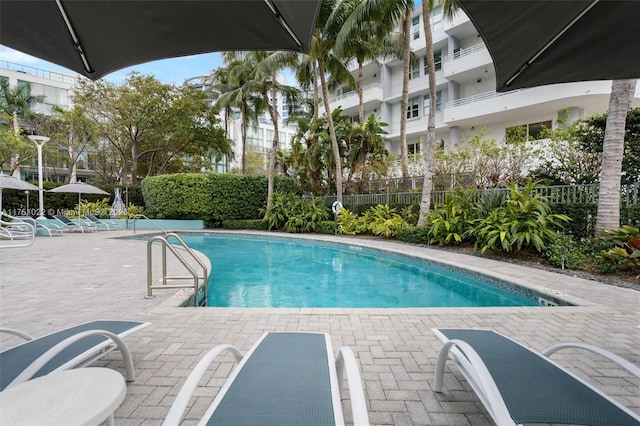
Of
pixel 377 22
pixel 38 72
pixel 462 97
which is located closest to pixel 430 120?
pixel 377 22

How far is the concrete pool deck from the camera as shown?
2201 mm

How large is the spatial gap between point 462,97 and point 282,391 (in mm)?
21729

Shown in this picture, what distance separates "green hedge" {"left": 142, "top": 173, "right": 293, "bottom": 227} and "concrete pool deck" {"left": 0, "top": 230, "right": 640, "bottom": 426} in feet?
37.8

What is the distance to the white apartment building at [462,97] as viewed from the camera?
1461 cm

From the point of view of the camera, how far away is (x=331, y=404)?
1480 mm

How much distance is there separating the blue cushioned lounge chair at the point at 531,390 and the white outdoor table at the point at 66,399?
1.60 metres

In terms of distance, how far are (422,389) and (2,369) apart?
273 cm

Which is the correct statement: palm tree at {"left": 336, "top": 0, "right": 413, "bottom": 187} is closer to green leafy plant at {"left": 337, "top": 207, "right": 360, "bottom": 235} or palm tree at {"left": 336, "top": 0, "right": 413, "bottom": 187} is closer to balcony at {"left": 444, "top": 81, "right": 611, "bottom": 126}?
green leafy plant at {"left": 337, "top": 207, "right": 360, "bottom": 235}

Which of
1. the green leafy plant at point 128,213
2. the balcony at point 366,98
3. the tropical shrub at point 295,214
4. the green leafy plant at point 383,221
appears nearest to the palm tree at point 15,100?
the green leafy plant at point 128,213

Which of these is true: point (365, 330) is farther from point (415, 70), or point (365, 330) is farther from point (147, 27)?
point (415, 70)

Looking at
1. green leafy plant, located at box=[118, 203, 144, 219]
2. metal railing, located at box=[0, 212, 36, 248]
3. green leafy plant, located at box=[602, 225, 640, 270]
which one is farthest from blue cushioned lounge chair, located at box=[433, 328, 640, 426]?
green leafy plant, located at box=[118, 203, 144, 219]

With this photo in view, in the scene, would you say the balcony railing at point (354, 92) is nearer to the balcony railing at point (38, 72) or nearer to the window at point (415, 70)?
the window at point (415, 70)

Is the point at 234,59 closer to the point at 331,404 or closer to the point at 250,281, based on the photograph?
the point at 250,281

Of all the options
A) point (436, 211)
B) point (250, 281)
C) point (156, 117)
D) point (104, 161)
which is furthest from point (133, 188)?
point (436, 211)
